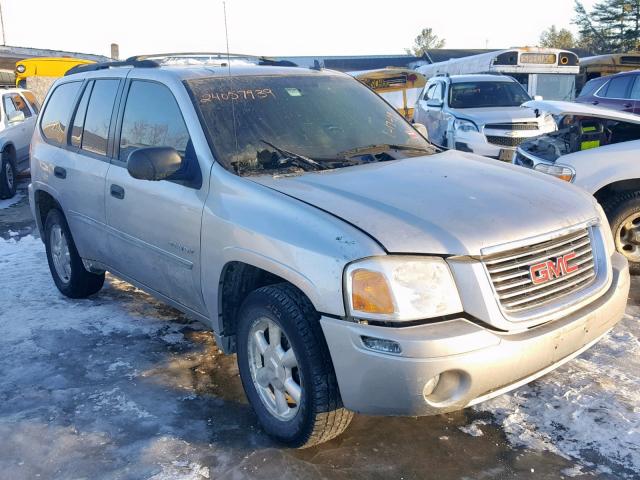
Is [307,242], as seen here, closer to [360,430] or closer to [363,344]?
[363,344]

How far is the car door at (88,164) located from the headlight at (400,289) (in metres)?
2.40

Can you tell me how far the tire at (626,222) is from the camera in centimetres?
564

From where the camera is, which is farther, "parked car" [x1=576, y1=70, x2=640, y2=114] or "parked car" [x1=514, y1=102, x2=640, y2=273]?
"parked car" [x1=576, y1=70, x2=640, y2=114]

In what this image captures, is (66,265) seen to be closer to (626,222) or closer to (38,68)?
(626,222)

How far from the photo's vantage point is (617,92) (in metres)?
11.5

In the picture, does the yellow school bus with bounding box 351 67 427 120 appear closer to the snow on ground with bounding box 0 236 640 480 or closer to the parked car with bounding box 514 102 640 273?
the parked car with bounding box 514 102 640 273

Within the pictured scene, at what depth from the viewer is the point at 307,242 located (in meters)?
2.81

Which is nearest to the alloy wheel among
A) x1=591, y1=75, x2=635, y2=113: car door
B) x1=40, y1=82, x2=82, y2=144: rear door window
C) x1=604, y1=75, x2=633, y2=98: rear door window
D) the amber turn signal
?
the amber turn signal

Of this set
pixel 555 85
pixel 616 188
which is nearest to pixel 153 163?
pixel 616 188

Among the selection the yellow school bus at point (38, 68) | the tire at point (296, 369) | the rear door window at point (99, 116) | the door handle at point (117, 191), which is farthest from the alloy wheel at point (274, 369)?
the yellow school bus at point (38, 68)

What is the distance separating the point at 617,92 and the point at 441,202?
9965 mm

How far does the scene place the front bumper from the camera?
2.57m

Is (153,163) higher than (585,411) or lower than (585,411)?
higher

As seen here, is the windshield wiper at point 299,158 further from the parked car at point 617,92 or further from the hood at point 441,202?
the parked car at point 617,92
